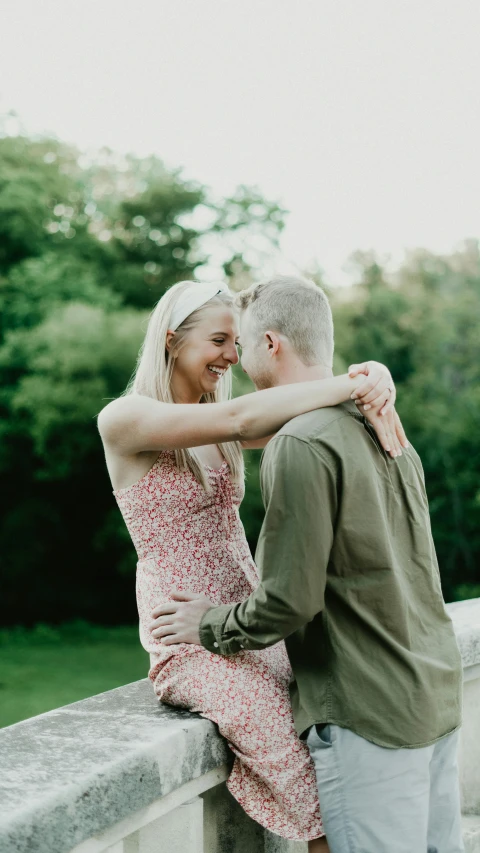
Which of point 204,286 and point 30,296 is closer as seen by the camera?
point 204,286

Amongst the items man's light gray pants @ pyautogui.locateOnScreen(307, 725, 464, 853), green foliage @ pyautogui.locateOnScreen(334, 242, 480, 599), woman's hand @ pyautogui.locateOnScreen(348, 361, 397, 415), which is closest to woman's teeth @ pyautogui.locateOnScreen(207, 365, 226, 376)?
woman's hand @ pyautogui.locateOnScreen(348, 361, 397, 415)

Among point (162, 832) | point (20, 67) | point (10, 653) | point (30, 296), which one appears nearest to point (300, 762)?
point (162, 832)

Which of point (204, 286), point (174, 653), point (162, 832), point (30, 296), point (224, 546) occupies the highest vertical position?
point (30, 296)

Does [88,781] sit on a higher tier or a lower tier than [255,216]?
lower

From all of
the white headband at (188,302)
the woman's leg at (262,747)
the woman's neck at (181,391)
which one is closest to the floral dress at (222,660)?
the woman's leg at (262,747)

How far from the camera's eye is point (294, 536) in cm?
A: 163

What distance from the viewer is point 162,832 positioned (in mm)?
1680

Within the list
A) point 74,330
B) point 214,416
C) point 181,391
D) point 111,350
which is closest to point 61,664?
point 111,350

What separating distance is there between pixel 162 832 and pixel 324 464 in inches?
28.7

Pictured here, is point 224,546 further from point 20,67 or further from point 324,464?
point 20,67

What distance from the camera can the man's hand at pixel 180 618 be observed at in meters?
1.92

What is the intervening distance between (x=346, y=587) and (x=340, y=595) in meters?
0.02

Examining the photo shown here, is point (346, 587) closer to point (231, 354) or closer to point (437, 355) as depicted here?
point (231, 354)

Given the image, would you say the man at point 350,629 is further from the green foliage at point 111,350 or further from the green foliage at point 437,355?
the green foliage at point 437,355
